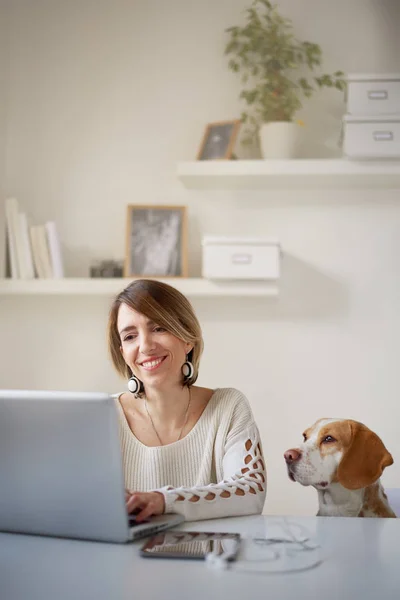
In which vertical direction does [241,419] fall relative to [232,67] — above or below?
below

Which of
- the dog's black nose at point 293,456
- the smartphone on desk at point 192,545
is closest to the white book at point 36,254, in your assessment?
the dog's black nose at point 293,456

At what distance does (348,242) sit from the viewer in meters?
3.17

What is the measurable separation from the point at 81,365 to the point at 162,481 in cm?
153

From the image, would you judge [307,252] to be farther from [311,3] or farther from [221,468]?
[221,468]

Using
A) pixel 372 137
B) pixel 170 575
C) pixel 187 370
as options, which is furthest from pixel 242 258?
pixel 170 575

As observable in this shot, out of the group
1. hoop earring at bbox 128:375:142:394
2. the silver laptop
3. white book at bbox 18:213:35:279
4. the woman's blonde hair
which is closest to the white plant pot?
white book at bbox 18:213:35:279

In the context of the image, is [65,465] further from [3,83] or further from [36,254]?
[3,83]

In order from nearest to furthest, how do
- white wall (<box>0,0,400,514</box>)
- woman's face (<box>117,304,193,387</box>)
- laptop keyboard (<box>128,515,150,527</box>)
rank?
laptop keyboard (<box>128,515,150,527</box>)
woman's face (<box>117,304,193,387</box>)
white wall (<box>0,0,400,514</box>)

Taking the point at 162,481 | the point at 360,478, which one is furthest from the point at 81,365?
the point at 360,478

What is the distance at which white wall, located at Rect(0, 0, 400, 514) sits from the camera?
123 inches

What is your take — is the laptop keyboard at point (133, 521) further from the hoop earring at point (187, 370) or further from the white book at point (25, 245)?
the white book at point (25, 245)

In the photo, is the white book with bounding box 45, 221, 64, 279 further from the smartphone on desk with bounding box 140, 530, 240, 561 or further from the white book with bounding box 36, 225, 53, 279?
the smartphone on desk with bounding box 140, 530, 240, 561

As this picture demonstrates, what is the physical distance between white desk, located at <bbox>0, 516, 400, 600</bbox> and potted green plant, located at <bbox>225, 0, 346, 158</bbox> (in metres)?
2.04

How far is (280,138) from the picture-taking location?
9.92 feet
